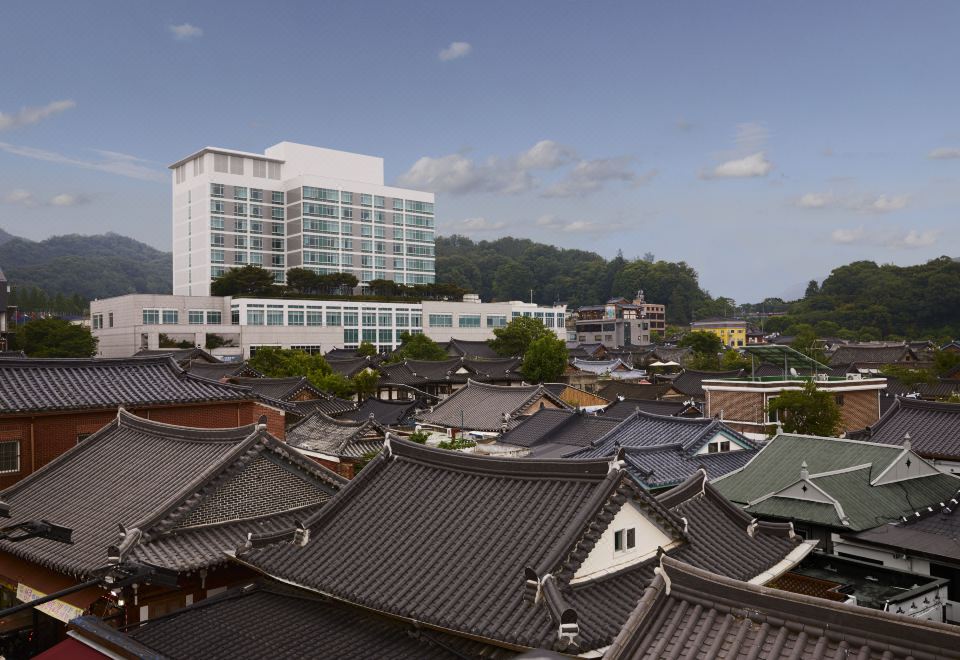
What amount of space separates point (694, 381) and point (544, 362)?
15660mm

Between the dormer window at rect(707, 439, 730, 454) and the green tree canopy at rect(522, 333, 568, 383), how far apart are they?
43361 mm

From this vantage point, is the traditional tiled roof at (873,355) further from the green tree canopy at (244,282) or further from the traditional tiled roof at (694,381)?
the green tree canopy at (244,282)

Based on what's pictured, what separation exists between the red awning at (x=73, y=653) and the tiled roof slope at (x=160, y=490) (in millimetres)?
1588

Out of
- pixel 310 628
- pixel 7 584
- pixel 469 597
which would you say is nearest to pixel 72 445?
pixel 7 584

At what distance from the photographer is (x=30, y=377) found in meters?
20.3

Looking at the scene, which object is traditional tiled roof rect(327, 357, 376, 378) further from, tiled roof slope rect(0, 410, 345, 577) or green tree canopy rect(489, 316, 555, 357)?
tiled roof slope rect(0, 410, 345, 577)

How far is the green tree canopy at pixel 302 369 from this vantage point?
57844 millimetres

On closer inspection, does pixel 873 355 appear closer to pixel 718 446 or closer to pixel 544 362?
pixel 544 362

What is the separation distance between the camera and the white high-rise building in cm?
11388

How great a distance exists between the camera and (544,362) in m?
74.6

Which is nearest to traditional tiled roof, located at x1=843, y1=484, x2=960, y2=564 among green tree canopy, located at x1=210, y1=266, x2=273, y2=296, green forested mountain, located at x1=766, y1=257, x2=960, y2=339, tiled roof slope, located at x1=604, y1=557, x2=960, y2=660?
tiled roof slope, located at x1=604, y1=557, x2=960, y2=660

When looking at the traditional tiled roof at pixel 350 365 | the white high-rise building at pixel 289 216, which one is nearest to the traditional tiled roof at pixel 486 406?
the traditional tiled roof at pixel 350 365

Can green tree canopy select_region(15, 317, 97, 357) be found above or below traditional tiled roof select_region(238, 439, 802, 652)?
above

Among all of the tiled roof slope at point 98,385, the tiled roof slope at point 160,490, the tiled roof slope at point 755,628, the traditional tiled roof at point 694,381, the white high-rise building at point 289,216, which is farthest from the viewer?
the white high-rise building at point 289,216
